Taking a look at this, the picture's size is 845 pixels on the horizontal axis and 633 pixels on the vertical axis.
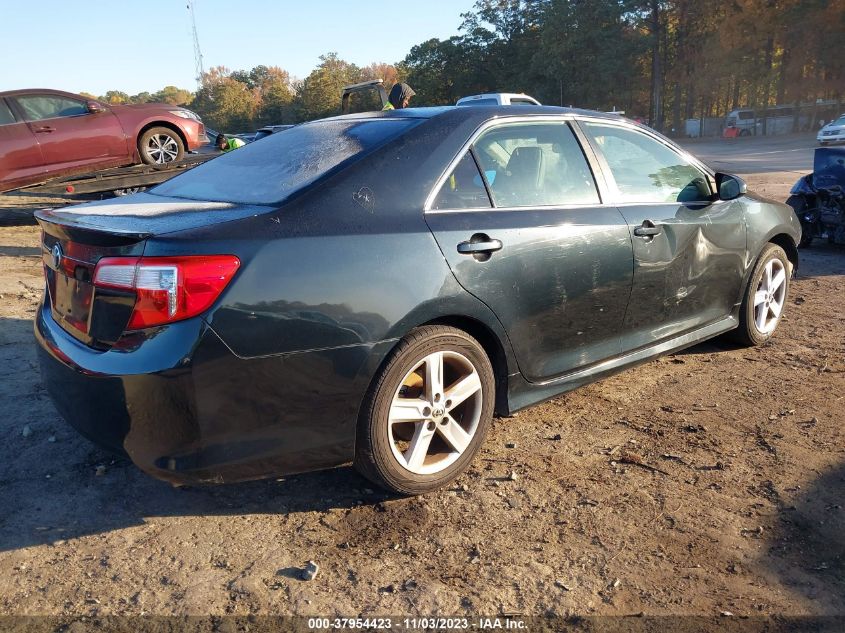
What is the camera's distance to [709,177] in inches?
171

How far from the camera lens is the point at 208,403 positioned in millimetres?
2369

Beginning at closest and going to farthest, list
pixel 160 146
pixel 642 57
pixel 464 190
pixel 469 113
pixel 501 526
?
pixel 501 526 → pixel 464 190 → pixel 469 113 → pixel 160 146 → pixel 642 57

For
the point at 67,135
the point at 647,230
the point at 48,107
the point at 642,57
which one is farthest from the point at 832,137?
the point at 647,230

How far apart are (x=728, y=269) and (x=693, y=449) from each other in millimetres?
1484

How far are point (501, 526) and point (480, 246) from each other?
1186 millimetres

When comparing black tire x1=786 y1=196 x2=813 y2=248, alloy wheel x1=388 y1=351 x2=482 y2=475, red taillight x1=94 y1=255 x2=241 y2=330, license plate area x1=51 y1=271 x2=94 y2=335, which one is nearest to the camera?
red taillight x1=94 y1=255 x2=241 y2=330

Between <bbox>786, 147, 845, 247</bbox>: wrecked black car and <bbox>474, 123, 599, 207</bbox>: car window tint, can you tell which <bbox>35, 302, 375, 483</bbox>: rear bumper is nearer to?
<bbox>474, 123, 599, 207</bbox>: car window tint

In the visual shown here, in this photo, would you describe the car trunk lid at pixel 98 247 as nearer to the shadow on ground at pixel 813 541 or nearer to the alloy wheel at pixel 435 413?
the alloy wheel at pixel 435 413

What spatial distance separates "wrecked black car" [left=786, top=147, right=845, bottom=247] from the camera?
8.02m

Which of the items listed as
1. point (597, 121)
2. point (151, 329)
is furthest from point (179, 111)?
point (151, 329)

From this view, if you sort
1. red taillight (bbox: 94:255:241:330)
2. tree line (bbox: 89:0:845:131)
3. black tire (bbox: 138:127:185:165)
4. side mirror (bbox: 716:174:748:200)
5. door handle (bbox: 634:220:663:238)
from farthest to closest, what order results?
tree line (bbox: 89:0:845:131), black tire (bbox: 138:127:185:165), side mirror (bbox: 716:174:748:200), door handle (bbox: 634:220:663:238), red taillight (bbox: 94:255:241:330)

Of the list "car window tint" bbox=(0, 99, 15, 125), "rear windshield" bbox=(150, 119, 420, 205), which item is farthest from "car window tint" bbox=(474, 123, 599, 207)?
"car window tint" bbox=(0, 99, 15, 125)

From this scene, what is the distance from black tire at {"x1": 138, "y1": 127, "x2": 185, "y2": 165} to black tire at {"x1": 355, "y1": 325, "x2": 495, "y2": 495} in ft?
28.4

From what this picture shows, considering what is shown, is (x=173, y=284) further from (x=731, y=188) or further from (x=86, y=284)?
(x=731, y=188)
